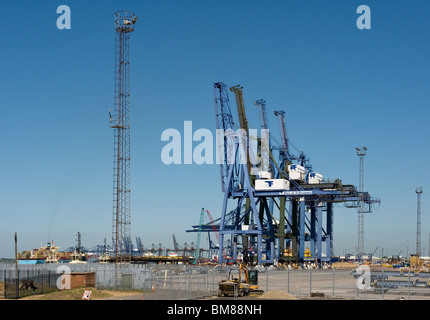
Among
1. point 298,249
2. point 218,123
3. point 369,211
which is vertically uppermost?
point 218,123

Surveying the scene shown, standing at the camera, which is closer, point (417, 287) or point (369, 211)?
point (417, 287)

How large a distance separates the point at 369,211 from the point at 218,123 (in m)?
42.1

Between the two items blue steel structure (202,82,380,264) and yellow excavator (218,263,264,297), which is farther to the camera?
blue steel structure (202,82,380,264)

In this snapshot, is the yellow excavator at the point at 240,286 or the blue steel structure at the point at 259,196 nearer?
the yellow excavator at the point at 240,286

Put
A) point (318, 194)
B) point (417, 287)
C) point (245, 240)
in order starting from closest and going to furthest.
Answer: point (417, 287), point (318, 194), point (245, 240)

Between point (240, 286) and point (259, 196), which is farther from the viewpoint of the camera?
point (259, 196)

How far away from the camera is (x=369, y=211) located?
138375 millimetres
